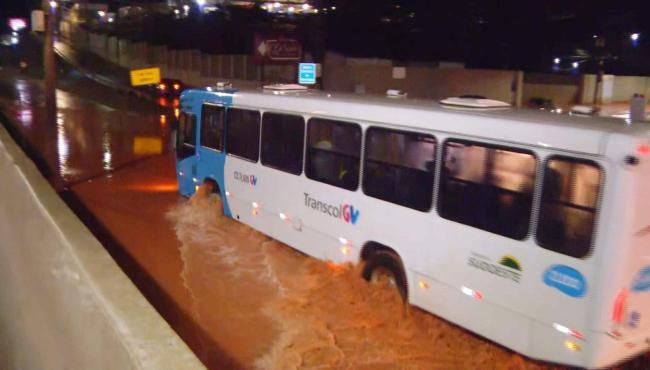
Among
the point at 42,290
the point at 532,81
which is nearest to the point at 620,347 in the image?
the point at 42,290

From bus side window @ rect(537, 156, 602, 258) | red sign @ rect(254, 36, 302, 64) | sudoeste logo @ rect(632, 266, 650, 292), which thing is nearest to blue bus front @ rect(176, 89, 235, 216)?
bus side window @ rect(537, 156, 602, 258)

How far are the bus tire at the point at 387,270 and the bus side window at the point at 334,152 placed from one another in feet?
3.30

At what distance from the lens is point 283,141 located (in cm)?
1025

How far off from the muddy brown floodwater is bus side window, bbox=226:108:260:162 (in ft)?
5.69

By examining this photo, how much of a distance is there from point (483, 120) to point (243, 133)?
18.5 ft

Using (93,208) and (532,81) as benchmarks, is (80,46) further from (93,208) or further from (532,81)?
(93,208)

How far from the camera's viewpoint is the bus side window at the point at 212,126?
1225cm

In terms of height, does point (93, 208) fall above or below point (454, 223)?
below

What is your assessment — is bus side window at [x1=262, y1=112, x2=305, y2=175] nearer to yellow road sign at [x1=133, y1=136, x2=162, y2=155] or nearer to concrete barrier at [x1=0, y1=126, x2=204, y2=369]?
concrete barrier at [x1=0, y1=126, x2=204, y2=369]

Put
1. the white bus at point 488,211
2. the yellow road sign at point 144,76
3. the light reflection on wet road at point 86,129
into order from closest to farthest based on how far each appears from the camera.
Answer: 1. the white bus at point 488,211
2. the light reflection on wet road at point 86,129
3. the yellow road sign at point 144,76

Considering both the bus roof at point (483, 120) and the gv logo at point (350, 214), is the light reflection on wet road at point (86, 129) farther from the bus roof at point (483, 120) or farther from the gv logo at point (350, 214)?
the gv logo at point (350, 214)

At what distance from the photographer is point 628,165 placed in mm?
5418

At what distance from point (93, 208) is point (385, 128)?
833 cm

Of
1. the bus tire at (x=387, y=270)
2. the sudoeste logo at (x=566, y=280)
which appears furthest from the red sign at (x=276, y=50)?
the sudoeste logo at (x=566, y=280)
